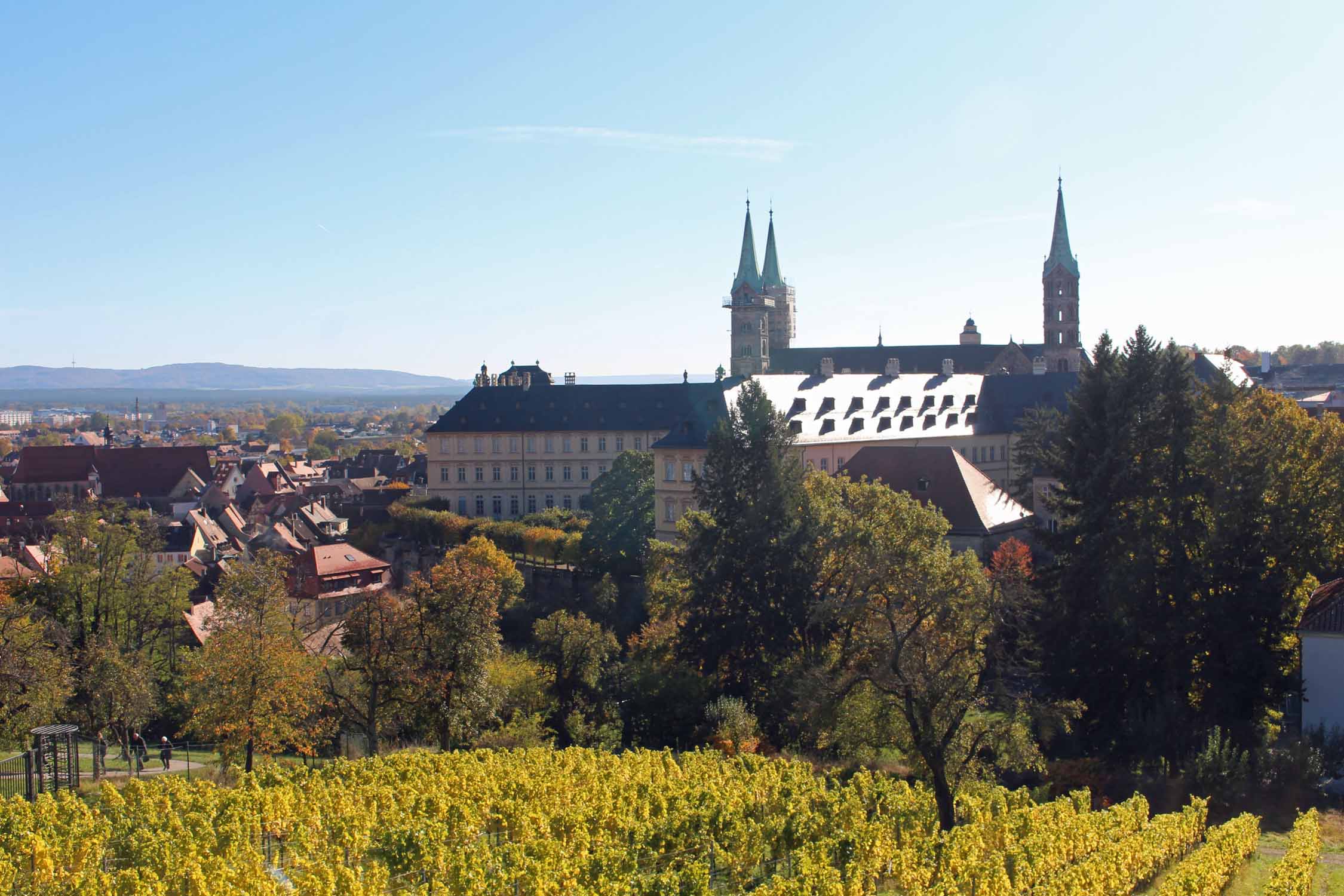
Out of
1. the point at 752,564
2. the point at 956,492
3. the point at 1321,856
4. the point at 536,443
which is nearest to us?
the point at 1321,856

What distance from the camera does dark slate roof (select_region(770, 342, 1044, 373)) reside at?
111625 mm

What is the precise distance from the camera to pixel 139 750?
121 ft

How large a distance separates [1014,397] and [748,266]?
41741mm

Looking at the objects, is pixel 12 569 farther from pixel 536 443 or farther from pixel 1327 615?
pixel 1327 615

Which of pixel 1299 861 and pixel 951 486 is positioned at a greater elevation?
pixel 951 486

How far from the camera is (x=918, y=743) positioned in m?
25.3

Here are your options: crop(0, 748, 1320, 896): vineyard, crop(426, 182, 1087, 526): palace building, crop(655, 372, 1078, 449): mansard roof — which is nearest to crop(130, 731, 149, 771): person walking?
crop(0, 748, 1320, 896): vineyard

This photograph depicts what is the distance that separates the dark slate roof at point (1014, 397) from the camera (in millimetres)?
85688

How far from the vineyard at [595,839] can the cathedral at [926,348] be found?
8931 cm

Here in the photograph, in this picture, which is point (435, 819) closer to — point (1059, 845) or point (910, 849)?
point (910, 849)

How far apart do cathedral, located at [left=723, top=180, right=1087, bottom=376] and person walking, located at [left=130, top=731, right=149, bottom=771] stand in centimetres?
7838

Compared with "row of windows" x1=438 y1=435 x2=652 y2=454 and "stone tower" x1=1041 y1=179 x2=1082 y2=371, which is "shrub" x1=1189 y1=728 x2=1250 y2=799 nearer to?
"row of windows" x1=438 y1=435 x2=652 y2=454

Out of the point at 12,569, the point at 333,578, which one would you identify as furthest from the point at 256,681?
the point at 12,569

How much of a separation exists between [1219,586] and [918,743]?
487 inches
